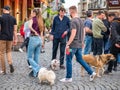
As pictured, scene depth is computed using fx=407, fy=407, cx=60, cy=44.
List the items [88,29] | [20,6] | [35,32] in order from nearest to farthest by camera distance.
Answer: [35,32], [88,29], [20,6]

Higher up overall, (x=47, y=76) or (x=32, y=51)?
(x=32, y=51)

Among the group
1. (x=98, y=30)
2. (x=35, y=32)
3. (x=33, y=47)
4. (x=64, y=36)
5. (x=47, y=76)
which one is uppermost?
(x=35, y=32)

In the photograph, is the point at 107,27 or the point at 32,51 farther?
the point at 107,27

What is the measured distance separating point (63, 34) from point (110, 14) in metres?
1.62

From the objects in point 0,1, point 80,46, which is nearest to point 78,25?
point 80,46

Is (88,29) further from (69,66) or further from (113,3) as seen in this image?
(69,66)

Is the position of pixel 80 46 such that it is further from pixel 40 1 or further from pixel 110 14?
pixel 40 1

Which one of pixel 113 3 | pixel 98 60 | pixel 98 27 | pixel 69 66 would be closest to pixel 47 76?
pixel 69 66

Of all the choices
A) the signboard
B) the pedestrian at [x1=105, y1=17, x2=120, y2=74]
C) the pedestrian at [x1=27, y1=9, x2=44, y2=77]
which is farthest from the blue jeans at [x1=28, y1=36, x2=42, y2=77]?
the signboard

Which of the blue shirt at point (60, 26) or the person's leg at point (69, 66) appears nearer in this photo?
the person's leg at point (69, 66)

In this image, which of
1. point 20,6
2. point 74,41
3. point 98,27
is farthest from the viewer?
point 20,6

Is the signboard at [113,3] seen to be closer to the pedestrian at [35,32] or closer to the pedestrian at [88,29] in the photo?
the pedestrian at [88,29]

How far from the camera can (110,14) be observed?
12773 mm

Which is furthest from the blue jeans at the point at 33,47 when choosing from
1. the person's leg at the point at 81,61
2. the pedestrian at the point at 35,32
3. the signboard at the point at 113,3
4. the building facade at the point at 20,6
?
the building facade at the point at 20,6
